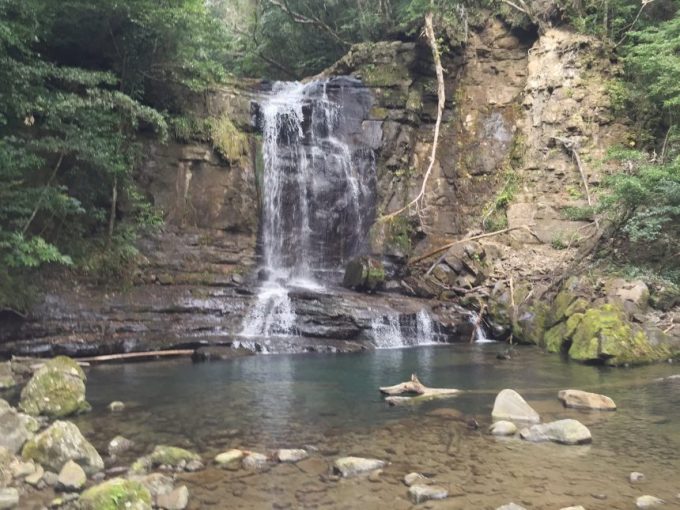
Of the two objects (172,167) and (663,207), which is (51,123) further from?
(663,207)

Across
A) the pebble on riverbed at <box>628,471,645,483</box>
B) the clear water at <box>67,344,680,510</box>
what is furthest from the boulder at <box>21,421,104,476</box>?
the pebble on riverbed at <box>628,471,645,483</box>

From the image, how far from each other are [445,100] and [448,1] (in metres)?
3.48

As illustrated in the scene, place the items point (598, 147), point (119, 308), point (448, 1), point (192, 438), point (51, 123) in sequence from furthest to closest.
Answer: point (448, 1) < point (598, 147) < point (119, 308) < point (51, 123) < point (192, 438)

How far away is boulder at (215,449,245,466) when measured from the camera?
18.3ft

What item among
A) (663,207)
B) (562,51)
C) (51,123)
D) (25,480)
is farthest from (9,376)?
(562,51)

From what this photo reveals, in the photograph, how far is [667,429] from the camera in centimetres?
655

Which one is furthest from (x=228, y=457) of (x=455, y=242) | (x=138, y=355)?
(x=455, y=242)

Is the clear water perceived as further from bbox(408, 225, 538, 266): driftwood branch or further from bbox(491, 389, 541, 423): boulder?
bbox(408, 225, 538, 266): driftwood branch

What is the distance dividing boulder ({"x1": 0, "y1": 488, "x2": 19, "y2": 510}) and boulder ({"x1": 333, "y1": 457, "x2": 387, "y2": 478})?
2.62 metres

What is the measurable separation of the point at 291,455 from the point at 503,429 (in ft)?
7.80

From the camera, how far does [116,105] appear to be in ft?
46.3

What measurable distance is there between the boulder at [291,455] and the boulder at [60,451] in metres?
1.66

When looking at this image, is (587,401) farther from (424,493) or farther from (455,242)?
(455,242)

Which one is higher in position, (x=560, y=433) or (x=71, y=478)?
(x=560, y=433)
